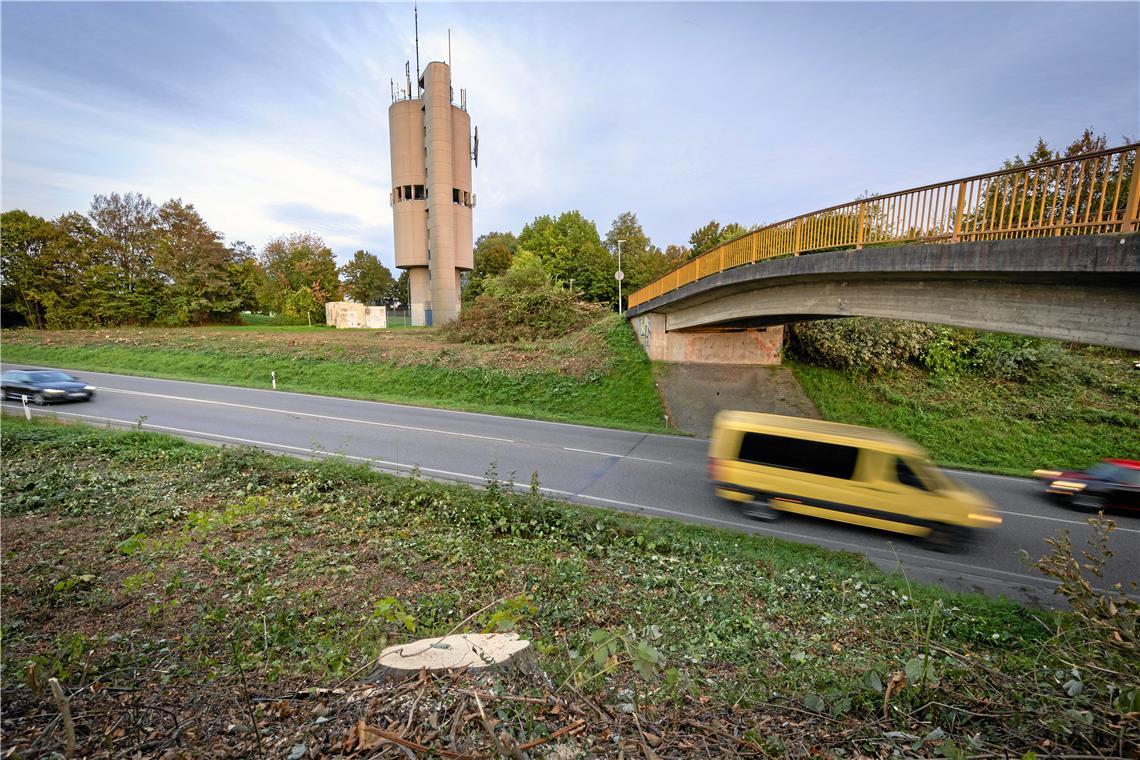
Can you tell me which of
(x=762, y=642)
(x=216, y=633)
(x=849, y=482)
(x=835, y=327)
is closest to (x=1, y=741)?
(x=216, y=633)

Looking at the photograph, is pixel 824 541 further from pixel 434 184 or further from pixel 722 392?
pixel 434 184

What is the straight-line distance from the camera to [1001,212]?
7383 mm

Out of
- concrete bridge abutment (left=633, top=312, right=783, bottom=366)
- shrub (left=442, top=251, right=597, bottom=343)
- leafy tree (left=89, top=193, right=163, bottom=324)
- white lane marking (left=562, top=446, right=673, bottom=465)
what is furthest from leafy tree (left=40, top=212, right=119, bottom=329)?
white lane marking (left=562, top=446, right=673, bottom=465)

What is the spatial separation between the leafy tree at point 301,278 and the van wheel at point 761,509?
59698 millimetres

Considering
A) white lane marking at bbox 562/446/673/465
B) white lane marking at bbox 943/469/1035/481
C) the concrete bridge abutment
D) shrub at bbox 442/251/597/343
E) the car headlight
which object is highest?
shrub at bbox 442/251/597/343

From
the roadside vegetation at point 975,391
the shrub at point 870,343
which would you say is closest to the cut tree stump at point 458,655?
the roadside vegetation at point 975,391

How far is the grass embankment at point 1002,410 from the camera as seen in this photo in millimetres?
13734

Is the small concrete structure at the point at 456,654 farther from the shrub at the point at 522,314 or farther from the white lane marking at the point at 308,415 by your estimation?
the shrub at the point at 522,314

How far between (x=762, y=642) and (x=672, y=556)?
224cm

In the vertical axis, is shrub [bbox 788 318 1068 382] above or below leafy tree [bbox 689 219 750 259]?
below

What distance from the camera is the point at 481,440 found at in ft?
46.2

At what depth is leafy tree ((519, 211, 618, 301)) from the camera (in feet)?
174

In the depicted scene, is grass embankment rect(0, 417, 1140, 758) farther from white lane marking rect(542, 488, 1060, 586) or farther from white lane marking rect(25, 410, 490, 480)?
white lane marking rect(25, 410, 490, 480)

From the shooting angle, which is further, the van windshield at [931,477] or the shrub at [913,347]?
the shrub at [913,347]
